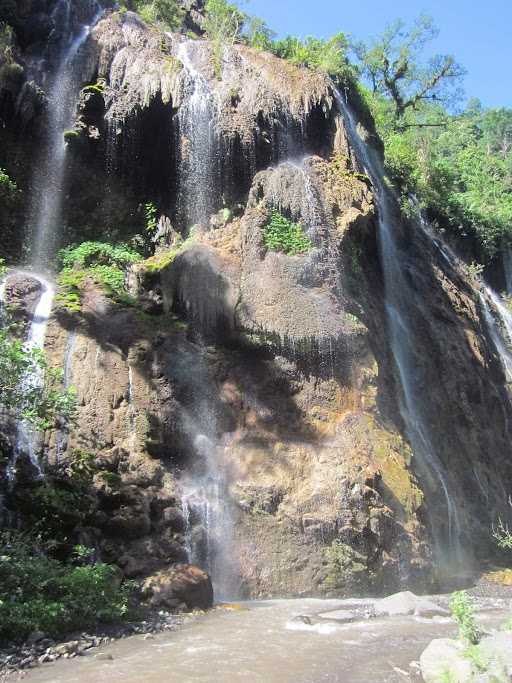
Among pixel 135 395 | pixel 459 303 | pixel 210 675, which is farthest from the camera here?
pixel 459 303

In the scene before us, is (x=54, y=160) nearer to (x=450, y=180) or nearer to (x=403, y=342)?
(x=403, y=342)

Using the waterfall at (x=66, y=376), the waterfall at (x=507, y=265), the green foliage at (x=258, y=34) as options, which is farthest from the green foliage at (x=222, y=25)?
the waterfall at (x=507, y=265)

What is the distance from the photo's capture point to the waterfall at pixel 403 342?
46.8 feet

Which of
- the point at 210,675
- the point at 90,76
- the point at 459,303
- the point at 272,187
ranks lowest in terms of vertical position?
the point at 210,675

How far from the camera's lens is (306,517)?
36.8 feet

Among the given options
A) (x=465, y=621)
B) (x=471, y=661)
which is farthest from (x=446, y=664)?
(x=465, y=621)

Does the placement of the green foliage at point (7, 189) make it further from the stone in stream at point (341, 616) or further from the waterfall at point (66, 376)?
the stone in stream at point (341, 616)

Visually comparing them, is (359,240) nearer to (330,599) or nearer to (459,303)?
(459,303)

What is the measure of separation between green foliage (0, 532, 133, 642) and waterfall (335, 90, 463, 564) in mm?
7599

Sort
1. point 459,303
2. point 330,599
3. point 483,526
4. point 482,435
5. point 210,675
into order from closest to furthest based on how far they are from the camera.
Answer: point 210,675, point 330,599, point 483,526, point 482,435, point 459,303

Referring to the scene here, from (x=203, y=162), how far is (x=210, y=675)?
13131mm

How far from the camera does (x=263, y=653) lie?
6898 mm

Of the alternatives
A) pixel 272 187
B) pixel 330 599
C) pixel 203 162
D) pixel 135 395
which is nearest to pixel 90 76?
pixel 203 162

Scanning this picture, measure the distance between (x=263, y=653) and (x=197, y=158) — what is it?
12817 mm
